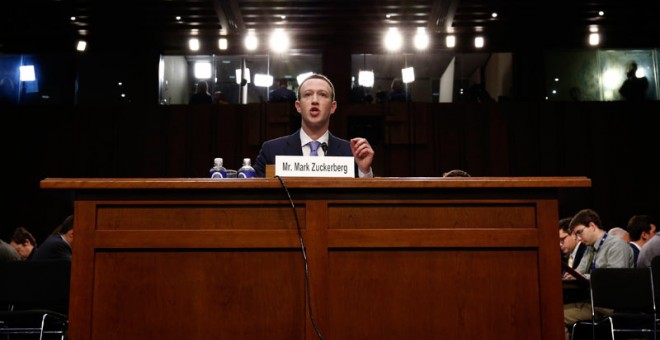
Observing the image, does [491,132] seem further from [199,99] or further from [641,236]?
[199,99]

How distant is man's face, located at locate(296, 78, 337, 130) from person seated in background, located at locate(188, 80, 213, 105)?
7.00 meters

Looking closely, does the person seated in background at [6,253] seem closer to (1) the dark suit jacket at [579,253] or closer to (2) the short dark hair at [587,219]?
(2) the short dark hair at [587,219]

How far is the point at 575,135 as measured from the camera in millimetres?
9078

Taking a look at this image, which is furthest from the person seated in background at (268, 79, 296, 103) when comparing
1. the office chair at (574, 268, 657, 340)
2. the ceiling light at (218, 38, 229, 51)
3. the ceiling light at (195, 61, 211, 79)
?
the office chair at (574, 268, 657, 340)

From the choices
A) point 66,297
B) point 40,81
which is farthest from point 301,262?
point 40,81

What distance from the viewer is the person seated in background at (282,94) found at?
9.32 meters

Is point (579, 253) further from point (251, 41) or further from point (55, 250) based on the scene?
point (251, 41)

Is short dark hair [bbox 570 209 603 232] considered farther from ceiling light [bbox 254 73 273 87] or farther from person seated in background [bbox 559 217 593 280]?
ceiling light [bbox 254 73 273 87]

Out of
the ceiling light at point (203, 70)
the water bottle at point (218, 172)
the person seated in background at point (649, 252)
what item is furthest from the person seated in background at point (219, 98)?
the water bottle at point (218, 172)

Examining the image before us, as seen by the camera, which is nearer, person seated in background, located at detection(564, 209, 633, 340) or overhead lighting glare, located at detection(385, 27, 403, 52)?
person seated in background, located at detection(564, 209, 633, 340)

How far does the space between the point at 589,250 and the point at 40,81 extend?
29.0 ft

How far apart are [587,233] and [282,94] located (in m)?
5.62

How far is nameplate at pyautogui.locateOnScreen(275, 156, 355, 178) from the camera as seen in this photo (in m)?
1.94

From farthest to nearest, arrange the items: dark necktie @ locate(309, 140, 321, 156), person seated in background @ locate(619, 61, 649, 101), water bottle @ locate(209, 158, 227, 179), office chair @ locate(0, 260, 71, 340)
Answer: person seated in background @ locate(619, 61, 649, 101) → office chair @ locate(0, 260, 71, 340) → dark necktie @ locate(309, 140, 321, 156) → water bottle @ locate(209, 158, 227, 179)
